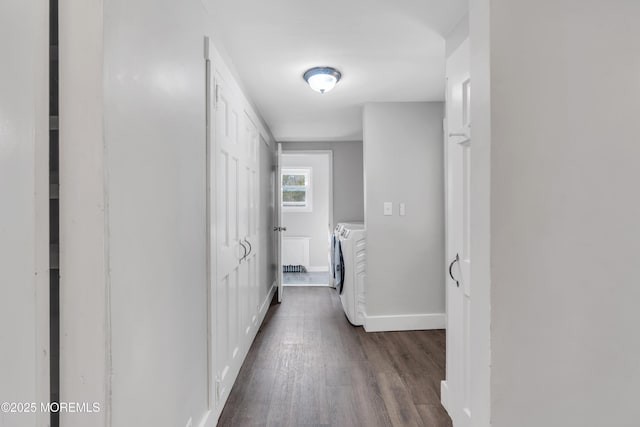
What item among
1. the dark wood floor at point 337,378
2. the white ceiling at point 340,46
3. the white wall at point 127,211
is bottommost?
the dark wood floor at point 337,378

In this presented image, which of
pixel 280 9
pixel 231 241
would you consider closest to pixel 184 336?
pixel 231 241

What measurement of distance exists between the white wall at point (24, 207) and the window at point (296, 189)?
585 centimetres

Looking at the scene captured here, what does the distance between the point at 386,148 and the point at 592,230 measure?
95.6 inches

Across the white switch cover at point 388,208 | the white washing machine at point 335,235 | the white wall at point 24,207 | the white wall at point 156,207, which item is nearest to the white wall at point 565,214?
the white wall at point 156,207

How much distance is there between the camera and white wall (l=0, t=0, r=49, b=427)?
0.64 meters

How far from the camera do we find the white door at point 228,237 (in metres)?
1.87

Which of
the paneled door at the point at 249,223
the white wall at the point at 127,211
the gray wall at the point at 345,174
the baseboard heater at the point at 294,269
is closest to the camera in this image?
the white wall at the point at 127,211

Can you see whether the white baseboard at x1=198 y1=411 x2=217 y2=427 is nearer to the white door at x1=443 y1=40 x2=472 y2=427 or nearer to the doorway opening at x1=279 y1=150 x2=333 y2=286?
the white door at x1=443 y1=40 x2=472 y2=427

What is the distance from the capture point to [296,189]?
664 centimetres

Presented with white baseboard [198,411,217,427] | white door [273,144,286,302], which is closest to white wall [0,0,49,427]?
white baseboard [198,411,217,427]

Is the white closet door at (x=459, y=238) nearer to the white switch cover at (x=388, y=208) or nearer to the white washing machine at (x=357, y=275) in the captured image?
the white switch cover at (x=388, y=208)

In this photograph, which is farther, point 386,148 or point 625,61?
point 386,148

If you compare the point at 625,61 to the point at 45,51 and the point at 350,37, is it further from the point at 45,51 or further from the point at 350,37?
the point at 45,51

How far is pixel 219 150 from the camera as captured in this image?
1.91 metres
